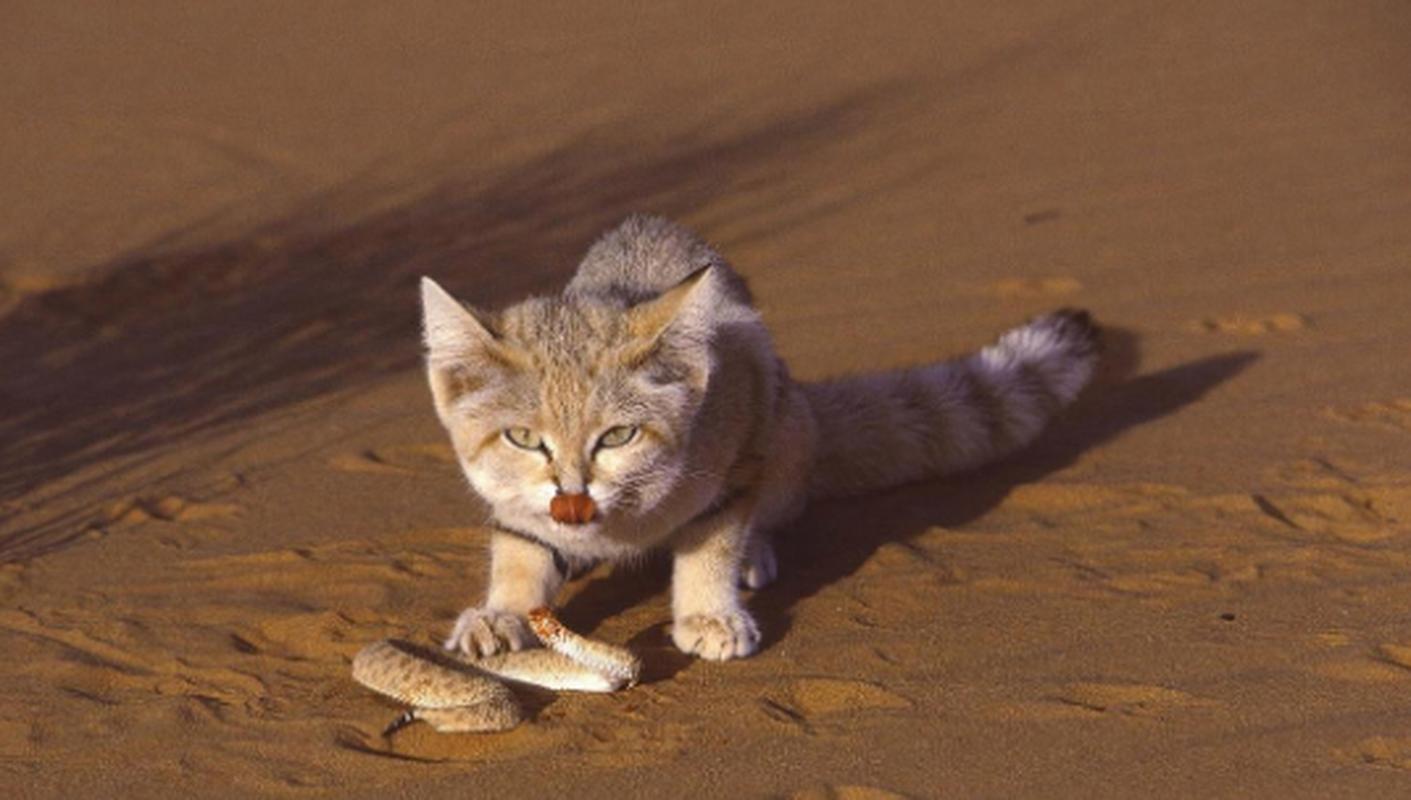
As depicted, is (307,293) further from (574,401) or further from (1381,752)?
(1381,752)

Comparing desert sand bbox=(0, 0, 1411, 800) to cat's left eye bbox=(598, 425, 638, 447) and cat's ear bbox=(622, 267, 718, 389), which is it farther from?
cat's ear bbox=(622, 267, 718, 389)

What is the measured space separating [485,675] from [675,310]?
979 millimetres

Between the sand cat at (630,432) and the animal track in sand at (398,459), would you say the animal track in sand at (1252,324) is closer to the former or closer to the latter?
the sand cat at (630,432)

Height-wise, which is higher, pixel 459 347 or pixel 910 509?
pixel 459 347

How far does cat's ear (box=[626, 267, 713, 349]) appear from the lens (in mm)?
4660

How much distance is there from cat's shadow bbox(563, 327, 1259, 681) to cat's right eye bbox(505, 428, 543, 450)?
2.02ft

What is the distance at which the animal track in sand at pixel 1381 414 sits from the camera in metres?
6.34

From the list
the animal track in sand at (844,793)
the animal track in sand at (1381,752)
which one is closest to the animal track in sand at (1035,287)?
the animal track in sand at (1381,752)

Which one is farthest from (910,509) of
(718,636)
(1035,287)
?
(1035,287)

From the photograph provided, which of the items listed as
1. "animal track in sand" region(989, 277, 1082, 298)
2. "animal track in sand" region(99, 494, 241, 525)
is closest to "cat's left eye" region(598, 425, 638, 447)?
"animal track in sand" region(99, 494, 241, 525)

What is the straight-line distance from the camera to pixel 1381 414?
6441mm

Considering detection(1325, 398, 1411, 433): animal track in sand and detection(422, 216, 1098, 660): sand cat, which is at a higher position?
detection(422, 216, 1098, 660): sand cat

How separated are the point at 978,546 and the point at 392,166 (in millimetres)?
6764

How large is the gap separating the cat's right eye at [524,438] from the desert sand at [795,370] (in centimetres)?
60
